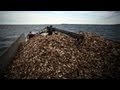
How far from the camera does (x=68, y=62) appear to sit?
16.4ft

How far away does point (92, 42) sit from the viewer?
6.69 m

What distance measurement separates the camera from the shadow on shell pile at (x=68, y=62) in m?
4.42

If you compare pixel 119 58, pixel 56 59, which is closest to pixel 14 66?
pixel 56 59

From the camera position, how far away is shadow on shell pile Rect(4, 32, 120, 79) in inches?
174

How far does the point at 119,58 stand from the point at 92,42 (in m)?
1.62
